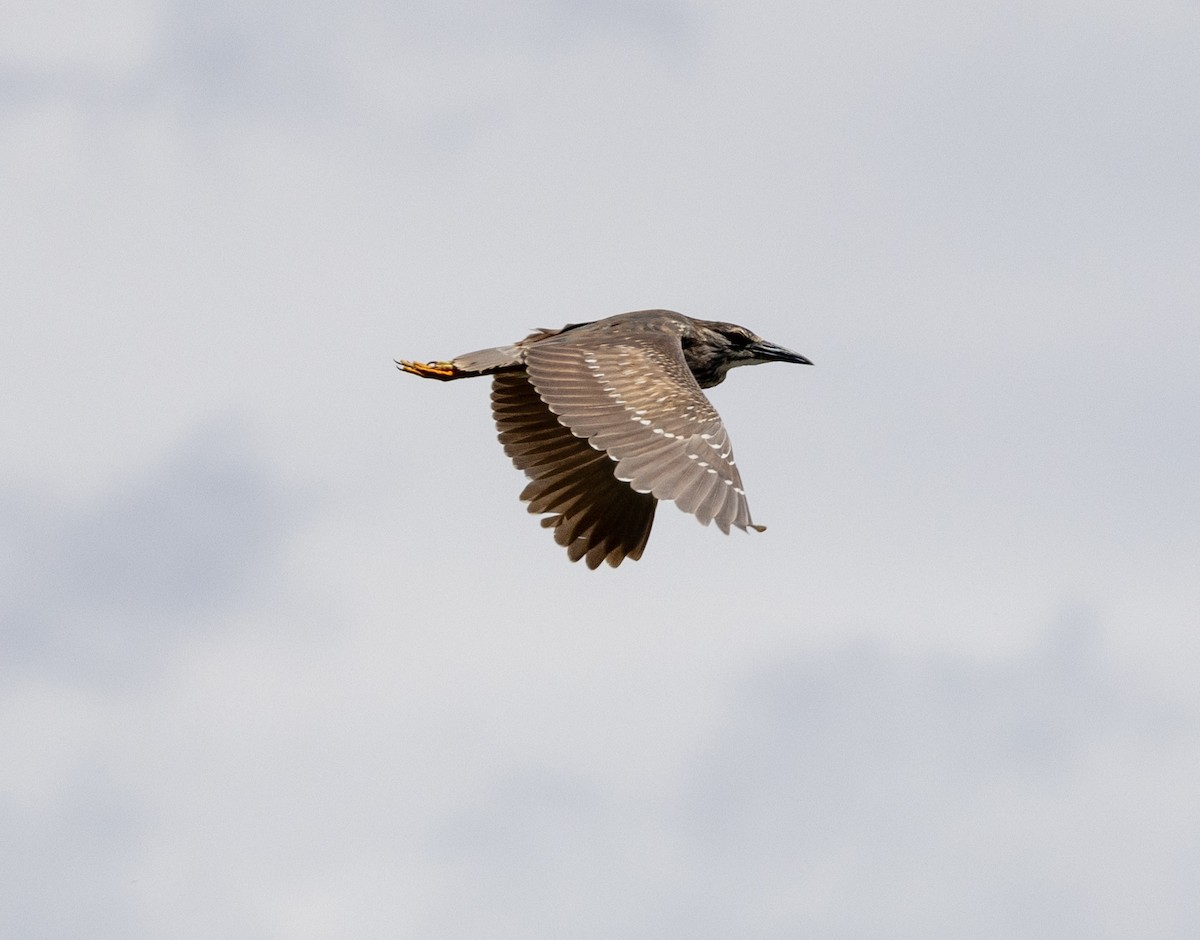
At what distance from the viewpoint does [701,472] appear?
46.5 feet

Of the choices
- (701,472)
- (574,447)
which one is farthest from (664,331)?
(701,472)

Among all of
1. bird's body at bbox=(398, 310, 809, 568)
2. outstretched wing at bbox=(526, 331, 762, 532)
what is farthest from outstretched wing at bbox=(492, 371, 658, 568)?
outstretched wing at bbox=(526, 331, 762, 532)

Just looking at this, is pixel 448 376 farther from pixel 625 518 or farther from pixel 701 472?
pixel 701 472

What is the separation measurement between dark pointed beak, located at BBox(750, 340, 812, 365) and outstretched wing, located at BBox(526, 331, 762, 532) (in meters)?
2.44

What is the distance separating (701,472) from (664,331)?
344cm

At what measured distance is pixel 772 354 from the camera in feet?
62.2

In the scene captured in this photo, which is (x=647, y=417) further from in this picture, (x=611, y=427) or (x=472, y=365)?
(x=472, y=365)

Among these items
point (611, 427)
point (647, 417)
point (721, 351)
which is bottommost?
point (611, 427)

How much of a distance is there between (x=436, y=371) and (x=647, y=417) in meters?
2.51

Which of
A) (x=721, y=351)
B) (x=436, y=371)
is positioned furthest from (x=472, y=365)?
(x=721, y=351)

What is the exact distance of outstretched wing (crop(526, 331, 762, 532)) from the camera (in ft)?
45.7

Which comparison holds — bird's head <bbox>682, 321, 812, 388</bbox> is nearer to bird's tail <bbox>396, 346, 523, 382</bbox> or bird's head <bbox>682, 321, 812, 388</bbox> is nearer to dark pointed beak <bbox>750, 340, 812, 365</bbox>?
dark pointed beak <bbox>750, 340, 812, 365</bbox>

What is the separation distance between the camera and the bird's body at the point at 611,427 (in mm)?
14172

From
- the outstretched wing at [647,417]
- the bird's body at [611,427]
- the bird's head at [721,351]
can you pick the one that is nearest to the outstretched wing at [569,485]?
the bird's body at [611,427]
